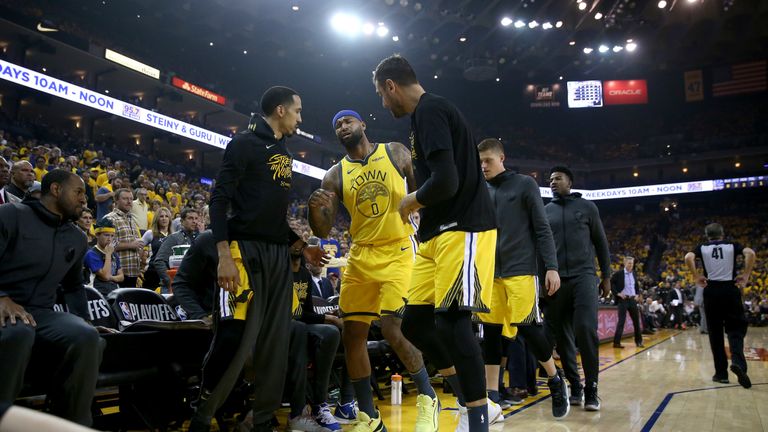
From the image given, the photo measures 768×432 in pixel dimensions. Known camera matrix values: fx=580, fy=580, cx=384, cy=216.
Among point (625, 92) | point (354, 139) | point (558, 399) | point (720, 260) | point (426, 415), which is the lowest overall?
point (558, 399)

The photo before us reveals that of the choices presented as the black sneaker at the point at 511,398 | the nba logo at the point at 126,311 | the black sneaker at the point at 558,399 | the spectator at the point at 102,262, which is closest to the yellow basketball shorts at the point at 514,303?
the black sneaker at the point at 558,399

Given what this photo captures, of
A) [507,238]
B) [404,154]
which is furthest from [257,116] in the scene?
[507,238]

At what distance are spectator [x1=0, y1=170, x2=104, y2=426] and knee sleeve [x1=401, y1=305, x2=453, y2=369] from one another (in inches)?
58.6

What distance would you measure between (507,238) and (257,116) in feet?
7.23

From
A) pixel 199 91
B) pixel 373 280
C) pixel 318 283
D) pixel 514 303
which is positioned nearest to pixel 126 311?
pixel 373 280

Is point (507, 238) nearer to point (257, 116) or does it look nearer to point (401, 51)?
point (257, 116)

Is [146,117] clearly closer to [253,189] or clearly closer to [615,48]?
[253,189]

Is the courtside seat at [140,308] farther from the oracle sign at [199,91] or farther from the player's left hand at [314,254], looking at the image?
the oracle sign at [199,91]

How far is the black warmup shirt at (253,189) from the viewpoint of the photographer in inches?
122

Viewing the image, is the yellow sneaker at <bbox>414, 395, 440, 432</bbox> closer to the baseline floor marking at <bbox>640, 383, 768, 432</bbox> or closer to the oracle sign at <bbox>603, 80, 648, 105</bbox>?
the baseline floor marking at <bbox>640, 383, 768, 432</bbox>

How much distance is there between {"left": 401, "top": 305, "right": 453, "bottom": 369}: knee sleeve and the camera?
2.94 meters

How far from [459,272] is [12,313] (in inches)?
80.1

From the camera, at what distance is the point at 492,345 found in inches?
175

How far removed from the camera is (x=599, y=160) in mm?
37938
